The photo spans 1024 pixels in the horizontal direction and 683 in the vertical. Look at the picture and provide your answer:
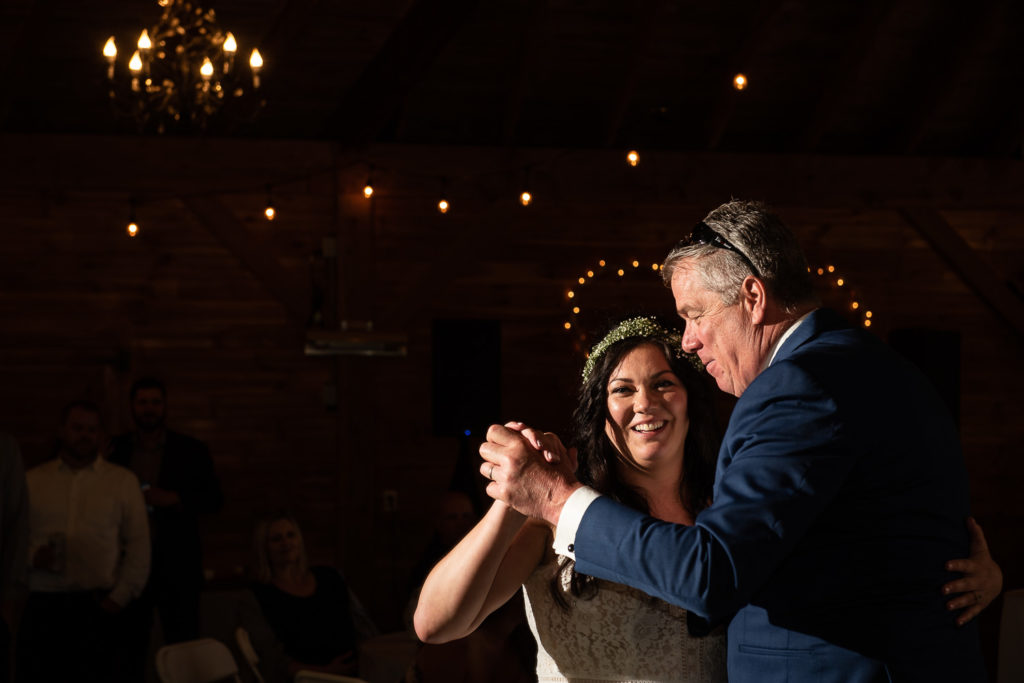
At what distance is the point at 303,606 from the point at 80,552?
1.22 metres

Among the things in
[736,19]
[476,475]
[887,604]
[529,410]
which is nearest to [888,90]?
[736,19]

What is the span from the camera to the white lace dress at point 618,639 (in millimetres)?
2146

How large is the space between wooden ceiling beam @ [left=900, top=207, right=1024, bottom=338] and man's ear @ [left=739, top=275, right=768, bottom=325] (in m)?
6.94

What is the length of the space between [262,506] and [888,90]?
189 inches

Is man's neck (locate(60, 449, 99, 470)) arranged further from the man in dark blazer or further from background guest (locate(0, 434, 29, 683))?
background guest (locate(0, 434, 29, 683))

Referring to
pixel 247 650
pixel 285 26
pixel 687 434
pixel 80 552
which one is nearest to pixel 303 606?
pixel 247 650

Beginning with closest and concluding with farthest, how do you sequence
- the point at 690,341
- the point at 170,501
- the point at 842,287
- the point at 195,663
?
the point at 690,341, the point at 195,663, the point at 170,501, the point at 842,287

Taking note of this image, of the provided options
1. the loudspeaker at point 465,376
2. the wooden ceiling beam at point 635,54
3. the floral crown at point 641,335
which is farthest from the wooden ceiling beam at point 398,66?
the floral crown at point 641,335

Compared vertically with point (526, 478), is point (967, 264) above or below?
above

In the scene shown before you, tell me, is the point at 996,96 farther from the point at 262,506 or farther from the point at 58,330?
the point at 58,330

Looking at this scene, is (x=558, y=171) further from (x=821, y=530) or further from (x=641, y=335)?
(x=821, y=530)

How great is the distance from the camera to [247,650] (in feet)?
15.9

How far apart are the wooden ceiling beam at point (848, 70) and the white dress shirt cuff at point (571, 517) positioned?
607cm

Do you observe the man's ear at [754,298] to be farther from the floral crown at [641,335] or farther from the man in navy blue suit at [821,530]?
the floral crown at [641,335]
